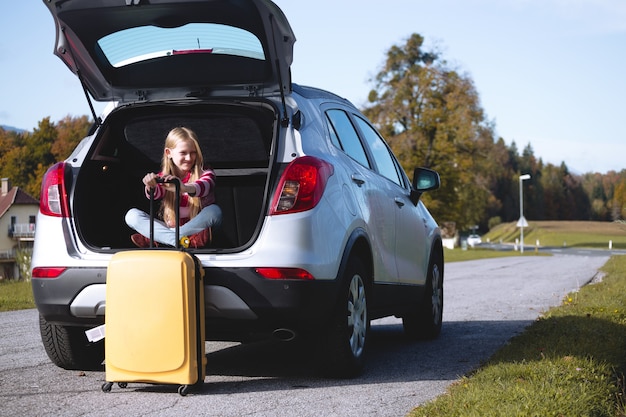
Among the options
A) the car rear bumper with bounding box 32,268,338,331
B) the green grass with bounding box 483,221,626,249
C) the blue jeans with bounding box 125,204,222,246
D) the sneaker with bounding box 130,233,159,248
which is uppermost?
the blue jeans with bounding box 125,204,222,246

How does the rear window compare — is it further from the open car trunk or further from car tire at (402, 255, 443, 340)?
car tire at (402, 255, 443, 340)

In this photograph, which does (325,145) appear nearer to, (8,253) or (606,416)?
(606,416)

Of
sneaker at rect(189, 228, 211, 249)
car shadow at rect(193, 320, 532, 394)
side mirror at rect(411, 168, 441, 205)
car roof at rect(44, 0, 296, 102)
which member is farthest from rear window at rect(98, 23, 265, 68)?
side mirror at rect(411, 168, 441, 205)

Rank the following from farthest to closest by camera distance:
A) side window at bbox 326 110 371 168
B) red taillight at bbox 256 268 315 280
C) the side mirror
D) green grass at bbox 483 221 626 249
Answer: green grass at bbox 483 221 626 249 < the side mirror < side window at bbox 326 110 371 168 < red taillight at bbox 256 268 315 280

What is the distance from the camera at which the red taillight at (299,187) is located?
518 cm

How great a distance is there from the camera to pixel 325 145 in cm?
570

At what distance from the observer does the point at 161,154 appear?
6574 millimetres

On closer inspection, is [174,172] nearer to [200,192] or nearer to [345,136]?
[200,192]

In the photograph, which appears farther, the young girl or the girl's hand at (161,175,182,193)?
the young girl

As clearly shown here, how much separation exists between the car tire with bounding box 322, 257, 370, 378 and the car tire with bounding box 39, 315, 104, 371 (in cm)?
155

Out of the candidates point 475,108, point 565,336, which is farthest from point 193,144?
point 475,108

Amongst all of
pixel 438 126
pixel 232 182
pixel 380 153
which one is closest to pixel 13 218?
pixel 438 126

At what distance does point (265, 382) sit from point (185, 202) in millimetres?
1199

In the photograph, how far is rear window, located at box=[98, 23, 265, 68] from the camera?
5.58 metres
